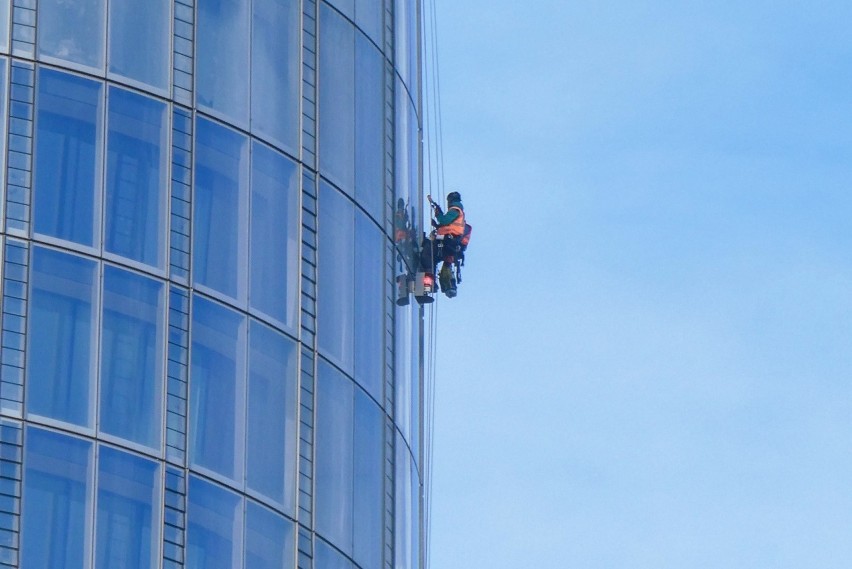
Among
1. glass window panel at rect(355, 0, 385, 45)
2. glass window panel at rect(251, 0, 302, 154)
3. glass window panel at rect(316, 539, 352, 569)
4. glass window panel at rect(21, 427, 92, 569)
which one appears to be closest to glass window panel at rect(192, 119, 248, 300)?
glass window panel at rect(251, 0, 302, 154)

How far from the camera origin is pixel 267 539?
160 feet

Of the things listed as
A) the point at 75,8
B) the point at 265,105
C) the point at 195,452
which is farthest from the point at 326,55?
the point at 195,452

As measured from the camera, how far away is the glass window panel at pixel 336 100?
52875 mm

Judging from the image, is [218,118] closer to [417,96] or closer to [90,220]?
[90,220]

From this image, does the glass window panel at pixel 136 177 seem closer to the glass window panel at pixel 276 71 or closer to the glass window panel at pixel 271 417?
the glass window panel at pixel 276 71

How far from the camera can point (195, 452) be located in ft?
157

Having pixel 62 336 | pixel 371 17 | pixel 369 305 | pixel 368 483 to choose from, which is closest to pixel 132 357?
pixel 62 336

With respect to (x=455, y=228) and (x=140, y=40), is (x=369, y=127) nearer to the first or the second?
(x=455, y=228)

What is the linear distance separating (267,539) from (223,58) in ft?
31.1

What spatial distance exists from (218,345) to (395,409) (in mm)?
6530

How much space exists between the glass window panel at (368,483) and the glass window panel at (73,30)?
29.1 feet

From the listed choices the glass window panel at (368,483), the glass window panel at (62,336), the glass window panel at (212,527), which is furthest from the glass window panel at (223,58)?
the glass window panel at (212,527)

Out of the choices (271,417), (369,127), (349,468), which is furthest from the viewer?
(369,127)

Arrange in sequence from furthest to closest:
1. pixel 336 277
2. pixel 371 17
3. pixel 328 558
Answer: pixel 371 17 → pixel 336 277 → pixel 328 558
